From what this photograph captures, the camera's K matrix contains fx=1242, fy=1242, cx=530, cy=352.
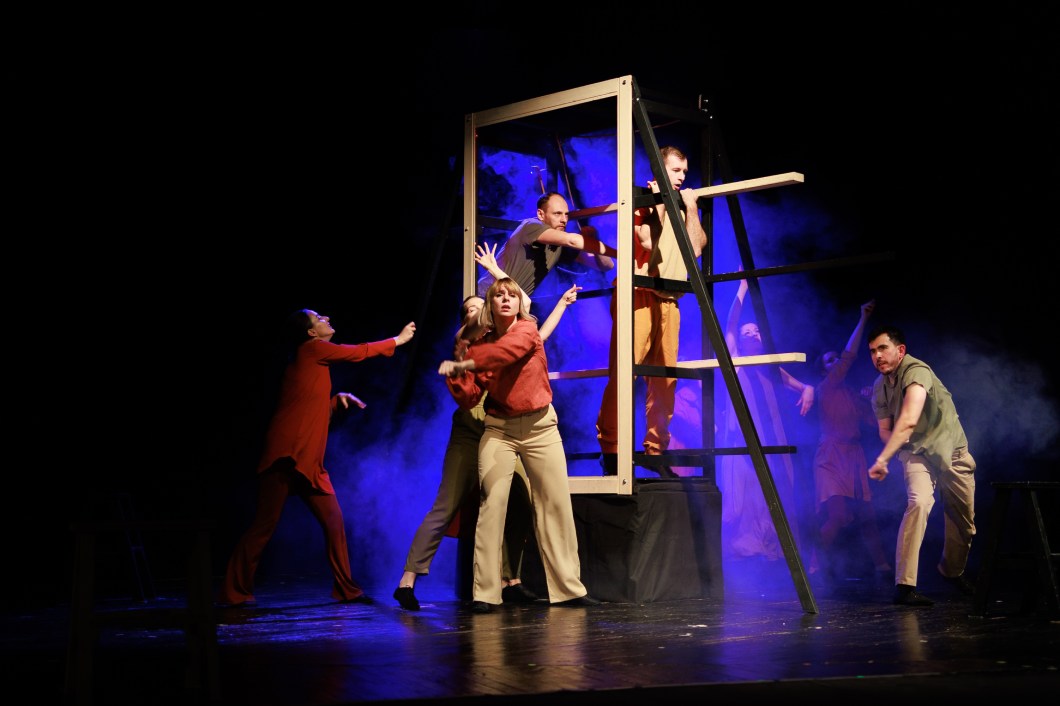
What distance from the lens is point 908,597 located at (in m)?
6.36

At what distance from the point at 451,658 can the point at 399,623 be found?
131cm

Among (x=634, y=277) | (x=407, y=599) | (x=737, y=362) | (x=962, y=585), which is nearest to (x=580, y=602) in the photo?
(x=407, y=599)

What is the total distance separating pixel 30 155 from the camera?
7.60 metres

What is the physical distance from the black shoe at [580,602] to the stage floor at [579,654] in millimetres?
77

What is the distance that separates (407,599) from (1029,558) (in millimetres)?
3085

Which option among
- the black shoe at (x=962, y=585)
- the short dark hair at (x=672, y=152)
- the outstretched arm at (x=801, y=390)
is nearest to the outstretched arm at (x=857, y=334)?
the outstretched arm at (x=801, y=390)

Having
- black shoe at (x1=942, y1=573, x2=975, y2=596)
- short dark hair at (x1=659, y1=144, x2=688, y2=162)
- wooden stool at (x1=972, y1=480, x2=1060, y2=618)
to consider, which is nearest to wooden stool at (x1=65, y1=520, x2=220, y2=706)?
wooden stool at (x1=972, y1=480, x2=1060, y2=618)

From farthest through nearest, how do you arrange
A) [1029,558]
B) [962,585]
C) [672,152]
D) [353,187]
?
[353,187] < [672,152] < [962,585] < [1029,558]

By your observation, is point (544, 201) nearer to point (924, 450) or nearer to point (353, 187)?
point (353, 187)

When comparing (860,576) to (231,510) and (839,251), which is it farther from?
(231,510)

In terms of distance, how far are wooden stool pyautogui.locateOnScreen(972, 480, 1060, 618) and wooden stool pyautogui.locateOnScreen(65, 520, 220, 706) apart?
3651 mm

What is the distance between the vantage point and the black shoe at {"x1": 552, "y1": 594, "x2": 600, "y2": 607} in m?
6.54

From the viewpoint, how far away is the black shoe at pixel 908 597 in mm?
6336

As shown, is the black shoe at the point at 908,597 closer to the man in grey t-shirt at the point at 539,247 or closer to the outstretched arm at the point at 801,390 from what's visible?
the outstretched arm at the point at 801,390
